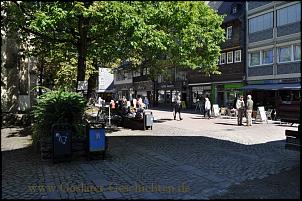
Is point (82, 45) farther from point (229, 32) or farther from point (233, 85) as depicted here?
point (229, 32)

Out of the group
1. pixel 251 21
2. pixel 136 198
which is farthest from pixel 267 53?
pixel 136 198

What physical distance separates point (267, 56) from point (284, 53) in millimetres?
2345

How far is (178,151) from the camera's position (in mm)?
11453

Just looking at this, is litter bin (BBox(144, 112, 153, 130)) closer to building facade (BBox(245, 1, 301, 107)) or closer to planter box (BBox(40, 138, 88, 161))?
planter box (BBox(40, 138, 88, 161))

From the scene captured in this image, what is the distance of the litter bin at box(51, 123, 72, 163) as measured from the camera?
9.43 metres

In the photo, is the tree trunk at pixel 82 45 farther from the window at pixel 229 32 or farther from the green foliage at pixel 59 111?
the window at pixel 229 32

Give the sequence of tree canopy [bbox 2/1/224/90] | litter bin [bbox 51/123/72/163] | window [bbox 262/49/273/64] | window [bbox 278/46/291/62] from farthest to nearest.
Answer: window [bbox 262/49/273/64], window [bbox 278/46/291/62], tree canopy [bbox 2/1/224/90], litter bin [bbox 51/123/72/163]

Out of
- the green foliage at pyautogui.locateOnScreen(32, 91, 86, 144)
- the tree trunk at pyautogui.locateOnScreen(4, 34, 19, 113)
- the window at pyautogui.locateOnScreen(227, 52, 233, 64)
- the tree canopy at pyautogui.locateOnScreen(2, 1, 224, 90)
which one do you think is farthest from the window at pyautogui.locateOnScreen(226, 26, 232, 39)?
the green foliage at pyautogui.locateOnScreen(32, 91, 86, 144)

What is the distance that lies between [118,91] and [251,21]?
5388 cm

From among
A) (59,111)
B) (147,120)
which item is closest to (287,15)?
(147,120)

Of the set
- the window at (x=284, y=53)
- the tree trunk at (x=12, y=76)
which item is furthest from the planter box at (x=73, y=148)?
the window at (x=284, y=53)

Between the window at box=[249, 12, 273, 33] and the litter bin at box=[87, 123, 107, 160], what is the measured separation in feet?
90.3

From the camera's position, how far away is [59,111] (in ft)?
35.9

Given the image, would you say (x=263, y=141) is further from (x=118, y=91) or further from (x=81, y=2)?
(x=118, y=91)
